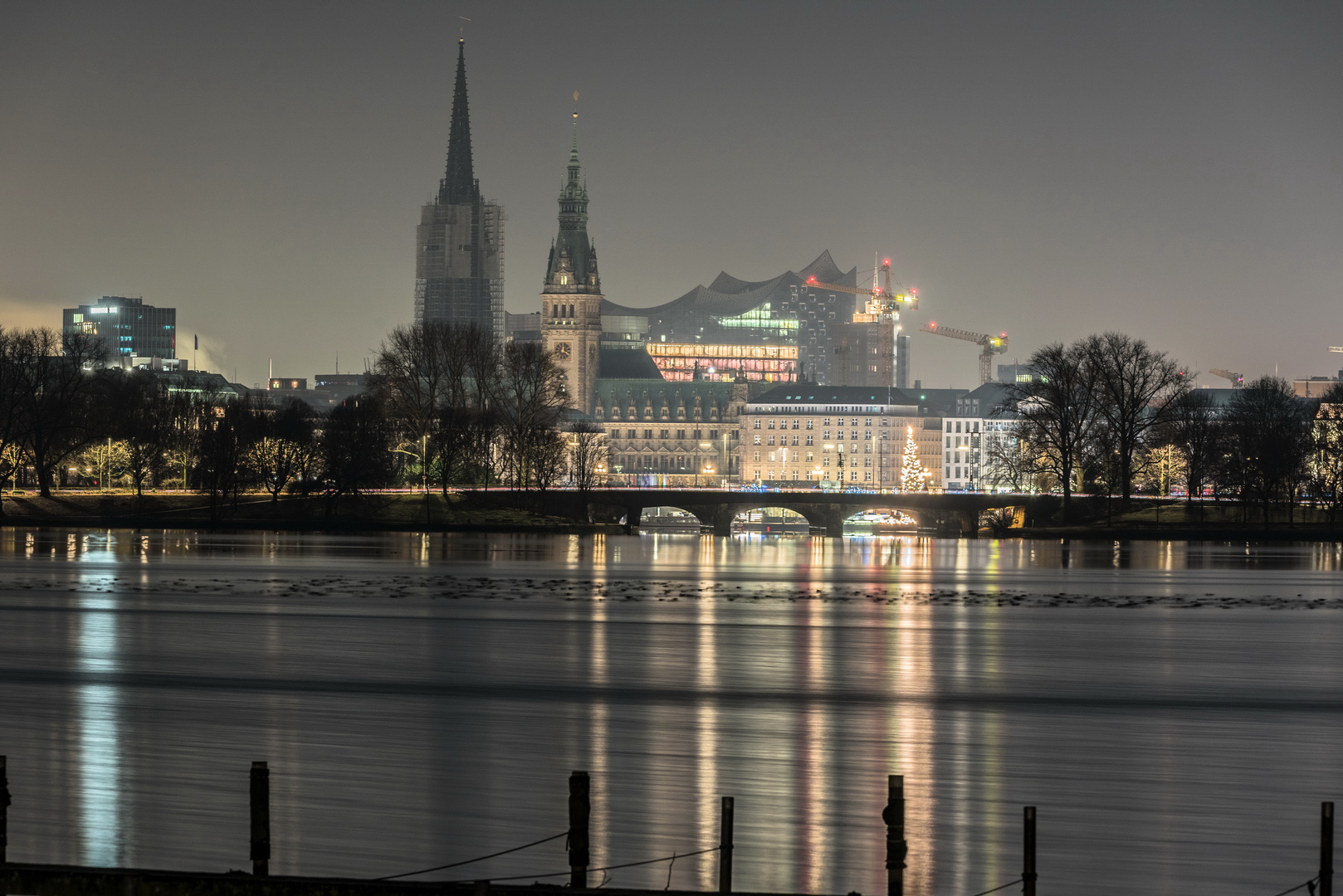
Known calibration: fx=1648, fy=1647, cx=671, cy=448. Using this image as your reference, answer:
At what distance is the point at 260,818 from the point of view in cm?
1842

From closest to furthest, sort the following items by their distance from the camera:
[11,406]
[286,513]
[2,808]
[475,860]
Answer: [2,808], [475,860], [11,406], [286,513]

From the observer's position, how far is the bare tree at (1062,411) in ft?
424

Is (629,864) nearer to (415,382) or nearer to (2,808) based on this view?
(2,808)

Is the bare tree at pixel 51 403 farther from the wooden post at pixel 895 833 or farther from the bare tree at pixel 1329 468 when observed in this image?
the wooden post at pixel 895 833

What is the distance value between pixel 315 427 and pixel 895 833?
140586 millimetres

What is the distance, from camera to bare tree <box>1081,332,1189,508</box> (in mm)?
129250

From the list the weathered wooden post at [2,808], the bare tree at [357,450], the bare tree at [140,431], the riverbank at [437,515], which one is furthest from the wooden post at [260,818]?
the bare tree at [140,431]

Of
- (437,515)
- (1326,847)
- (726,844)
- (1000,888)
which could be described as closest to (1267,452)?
(437,515)

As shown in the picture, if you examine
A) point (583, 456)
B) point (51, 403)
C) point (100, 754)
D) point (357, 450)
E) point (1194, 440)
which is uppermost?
point (51, 403)

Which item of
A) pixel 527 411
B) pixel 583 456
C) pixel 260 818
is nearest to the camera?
pixel 260 818

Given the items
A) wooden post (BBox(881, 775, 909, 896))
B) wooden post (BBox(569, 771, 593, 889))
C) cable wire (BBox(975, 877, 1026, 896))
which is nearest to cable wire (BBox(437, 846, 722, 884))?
wooden post (BBox(569, 771, 593, 889))

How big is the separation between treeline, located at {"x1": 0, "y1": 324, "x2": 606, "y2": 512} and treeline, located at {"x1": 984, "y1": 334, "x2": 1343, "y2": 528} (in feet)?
139

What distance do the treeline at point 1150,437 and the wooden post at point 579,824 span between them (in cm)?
11431

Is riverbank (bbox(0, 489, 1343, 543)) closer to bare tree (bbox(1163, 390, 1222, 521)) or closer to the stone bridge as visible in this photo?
the stone bridge
